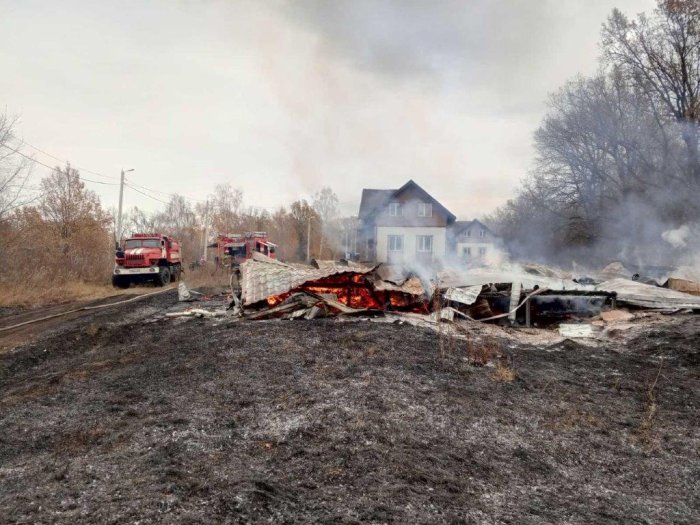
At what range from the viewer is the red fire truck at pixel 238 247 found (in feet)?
87.1

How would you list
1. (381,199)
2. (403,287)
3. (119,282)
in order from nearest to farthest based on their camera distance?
(403,287)
(119,282)
(381,199)

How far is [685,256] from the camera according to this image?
77.9 feet

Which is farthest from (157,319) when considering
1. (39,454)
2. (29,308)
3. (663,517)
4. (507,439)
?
(663,517)

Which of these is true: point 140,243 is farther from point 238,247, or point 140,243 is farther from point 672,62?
point 672,62

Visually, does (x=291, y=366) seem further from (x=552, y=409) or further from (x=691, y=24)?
(x=691, y=24)

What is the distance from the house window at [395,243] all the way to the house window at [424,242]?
51.1 inches

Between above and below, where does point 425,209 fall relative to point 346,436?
above

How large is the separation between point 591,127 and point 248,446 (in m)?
32.7

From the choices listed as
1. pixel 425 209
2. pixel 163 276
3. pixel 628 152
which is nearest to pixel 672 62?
pixel 628 152

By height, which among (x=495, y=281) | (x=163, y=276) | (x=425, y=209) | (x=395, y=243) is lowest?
(x=163, y=276)

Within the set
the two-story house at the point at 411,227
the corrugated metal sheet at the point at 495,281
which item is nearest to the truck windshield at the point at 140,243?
the corrugated metal sheet at the point at 495,281

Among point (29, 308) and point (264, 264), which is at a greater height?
point (264, 264)

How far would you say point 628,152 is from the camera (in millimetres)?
27891

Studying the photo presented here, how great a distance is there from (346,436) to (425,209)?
30.8 metres
